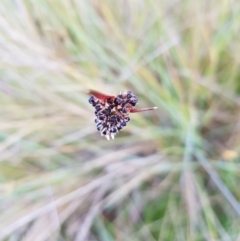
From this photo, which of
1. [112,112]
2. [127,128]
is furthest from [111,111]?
[127,128]

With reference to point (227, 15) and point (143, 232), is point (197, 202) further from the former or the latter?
point (227, 15)

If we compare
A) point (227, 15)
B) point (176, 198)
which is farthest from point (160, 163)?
point (227, 15)

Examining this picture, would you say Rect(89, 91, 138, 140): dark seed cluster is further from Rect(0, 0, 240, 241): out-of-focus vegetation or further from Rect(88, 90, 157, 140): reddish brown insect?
Rect(0, 0, 240, 241): out-of-focus vegetation

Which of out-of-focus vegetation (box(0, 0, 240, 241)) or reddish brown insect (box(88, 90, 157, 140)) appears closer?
reddish brown insect (box(88, 90, 157, 140))

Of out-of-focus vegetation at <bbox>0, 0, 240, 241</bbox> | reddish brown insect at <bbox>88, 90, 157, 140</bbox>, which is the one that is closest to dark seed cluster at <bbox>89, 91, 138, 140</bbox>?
reddish brown insect at <bbox>88, 90, 157, 140</bbox>

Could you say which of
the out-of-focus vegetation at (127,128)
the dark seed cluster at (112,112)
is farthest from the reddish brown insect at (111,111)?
the out-of-focus vegetation at (127,128)
